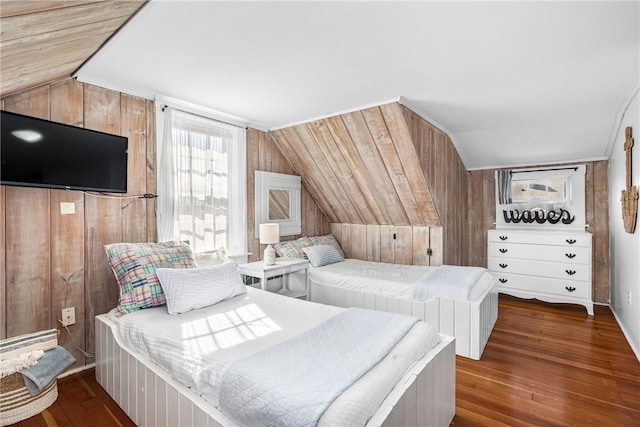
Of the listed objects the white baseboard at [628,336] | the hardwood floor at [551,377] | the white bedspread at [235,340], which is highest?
the white bedspread at [235,340]

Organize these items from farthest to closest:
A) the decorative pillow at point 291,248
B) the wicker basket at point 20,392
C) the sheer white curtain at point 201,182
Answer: the decorative pillow at point 291,248 → the sheer white curtain at point 201,182 → the wicker basket at point 20,392

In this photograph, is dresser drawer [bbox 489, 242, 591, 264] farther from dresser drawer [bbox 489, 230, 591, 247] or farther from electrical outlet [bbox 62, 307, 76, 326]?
electrical outlet [bbox 62, 307, 76, 326]

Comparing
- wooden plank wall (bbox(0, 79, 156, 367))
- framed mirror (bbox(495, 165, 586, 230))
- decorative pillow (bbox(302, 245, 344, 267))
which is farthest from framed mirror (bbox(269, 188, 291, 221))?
framed mirror (bbox(495, 165, 586, 230))

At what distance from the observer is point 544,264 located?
3.91m

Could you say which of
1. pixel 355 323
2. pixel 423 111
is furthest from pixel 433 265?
pixel 355 323

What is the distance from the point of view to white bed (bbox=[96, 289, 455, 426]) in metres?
1.30

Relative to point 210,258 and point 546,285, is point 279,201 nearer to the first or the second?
point 210,258

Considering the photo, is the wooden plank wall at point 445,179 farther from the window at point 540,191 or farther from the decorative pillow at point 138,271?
the decorative pillow at point 138,271

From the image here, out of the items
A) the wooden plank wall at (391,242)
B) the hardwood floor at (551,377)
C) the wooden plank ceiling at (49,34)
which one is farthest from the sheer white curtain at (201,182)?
the hardwood floor at (551,377)

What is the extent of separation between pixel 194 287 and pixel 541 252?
3980mm

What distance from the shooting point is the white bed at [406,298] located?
2.66 meters

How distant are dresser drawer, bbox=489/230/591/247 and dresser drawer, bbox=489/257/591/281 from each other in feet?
0.78

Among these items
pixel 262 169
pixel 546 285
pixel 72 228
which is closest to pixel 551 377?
pixel 546 285

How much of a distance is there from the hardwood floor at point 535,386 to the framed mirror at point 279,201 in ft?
6.98
